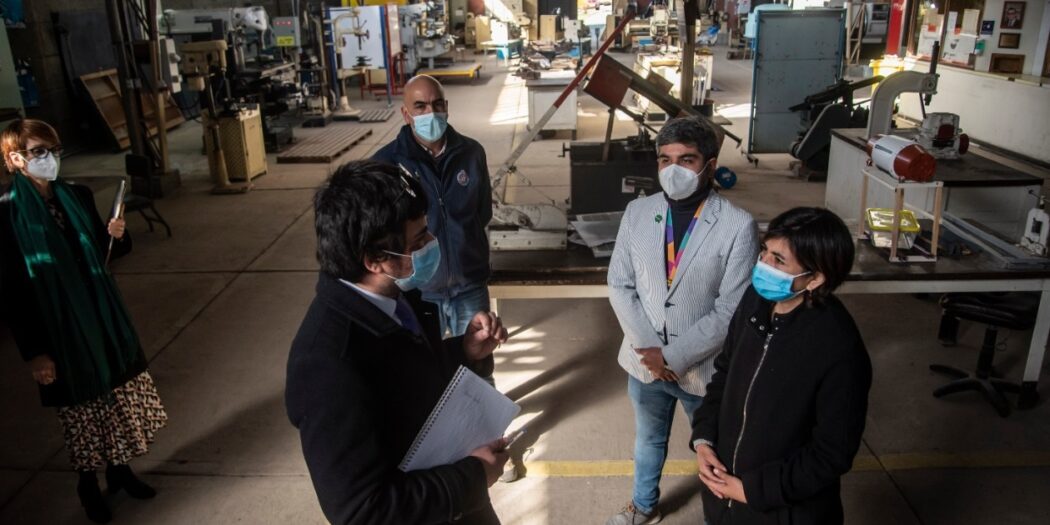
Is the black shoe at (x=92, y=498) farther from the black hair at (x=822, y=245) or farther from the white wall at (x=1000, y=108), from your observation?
the white wall at (x=1000, y=108)

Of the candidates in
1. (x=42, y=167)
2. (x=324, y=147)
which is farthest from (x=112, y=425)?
(x=324, y=147)

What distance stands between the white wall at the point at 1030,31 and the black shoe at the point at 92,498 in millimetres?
10188

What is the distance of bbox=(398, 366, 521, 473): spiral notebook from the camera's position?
152 cm

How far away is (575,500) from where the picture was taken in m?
3.13

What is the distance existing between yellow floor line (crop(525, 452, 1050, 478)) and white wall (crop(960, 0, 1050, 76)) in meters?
7.26

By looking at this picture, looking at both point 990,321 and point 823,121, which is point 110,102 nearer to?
point 823,121

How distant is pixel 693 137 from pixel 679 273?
466 mm

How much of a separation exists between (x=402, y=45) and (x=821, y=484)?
45.4 feet

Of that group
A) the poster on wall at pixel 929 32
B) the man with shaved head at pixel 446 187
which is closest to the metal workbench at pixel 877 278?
the man with shaved head at pixel 446 187

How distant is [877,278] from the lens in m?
3.23

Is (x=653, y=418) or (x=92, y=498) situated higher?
(x=653, y=418)

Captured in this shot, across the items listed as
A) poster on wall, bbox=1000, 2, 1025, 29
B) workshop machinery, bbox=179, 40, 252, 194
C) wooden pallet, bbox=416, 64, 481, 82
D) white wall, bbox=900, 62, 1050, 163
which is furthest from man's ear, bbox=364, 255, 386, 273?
wooden pallet, bbox=416, 64, 481, 82

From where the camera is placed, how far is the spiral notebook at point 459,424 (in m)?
1.52

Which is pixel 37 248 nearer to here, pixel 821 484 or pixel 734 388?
pixel 734 388
